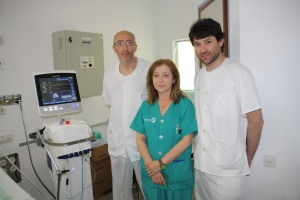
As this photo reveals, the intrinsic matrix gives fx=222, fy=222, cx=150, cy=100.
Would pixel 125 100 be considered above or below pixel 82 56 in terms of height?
below

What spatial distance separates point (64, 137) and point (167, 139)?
0.82 meters

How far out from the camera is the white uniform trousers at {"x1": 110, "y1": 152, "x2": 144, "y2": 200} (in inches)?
75.3

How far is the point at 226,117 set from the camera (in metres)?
1.38

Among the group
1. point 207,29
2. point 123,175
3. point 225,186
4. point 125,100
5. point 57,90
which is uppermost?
point 207,29

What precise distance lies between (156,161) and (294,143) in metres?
0.92

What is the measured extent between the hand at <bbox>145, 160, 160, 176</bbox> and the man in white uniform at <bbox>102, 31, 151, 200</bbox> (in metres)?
0.36

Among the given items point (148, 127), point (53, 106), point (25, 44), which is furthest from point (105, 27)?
point (148, 127)

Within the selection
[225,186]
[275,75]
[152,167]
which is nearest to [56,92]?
[152,167]

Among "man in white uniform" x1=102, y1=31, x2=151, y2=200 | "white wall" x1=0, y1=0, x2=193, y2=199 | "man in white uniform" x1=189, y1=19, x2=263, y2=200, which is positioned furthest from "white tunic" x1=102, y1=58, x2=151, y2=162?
"white wall" x1=0, y1=0, x2=193, y2=199

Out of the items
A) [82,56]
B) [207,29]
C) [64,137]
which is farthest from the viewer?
[82,56]

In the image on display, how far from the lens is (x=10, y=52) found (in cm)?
229

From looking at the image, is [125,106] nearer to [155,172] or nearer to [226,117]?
[155,172]

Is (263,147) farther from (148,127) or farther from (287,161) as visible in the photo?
(148,127)

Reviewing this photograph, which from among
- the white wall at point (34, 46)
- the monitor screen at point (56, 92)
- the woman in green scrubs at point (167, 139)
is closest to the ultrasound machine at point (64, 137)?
the monitor screen at point (56, 92)
